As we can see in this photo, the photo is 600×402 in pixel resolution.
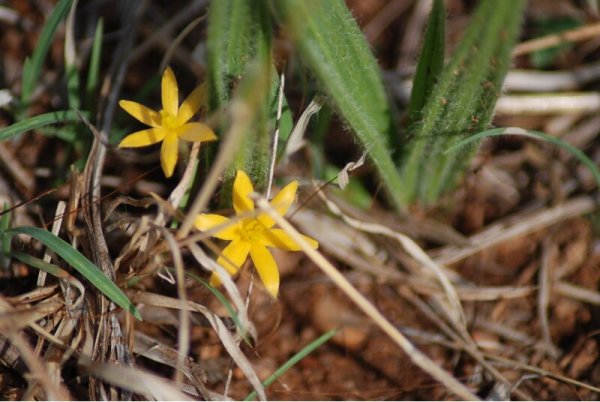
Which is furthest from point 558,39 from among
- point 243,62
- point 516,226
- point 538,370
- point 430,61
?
point 243,62

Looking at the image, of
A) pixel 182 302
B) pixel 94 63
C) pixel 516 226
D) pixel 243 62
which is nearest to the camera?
pixel 182 302

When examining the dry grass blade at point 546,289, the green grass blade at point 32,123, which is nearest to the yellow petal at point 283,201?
the green grass blade at point 32,123

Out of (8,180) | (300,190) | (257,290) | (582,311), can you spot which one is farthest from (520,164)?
(8,180)

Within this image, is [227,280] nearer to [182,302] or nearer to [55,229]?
[182,302]

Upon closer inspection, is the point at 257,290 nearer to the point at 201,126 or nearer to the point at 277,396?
the point at 277,396

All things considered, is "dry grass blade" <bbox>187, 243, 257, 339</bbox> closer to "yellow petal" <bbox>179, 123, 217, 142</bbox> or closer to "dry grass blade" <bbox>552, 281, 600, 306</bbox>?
"yellow petal" <bbox>179, 123, 217, 142</bbox>

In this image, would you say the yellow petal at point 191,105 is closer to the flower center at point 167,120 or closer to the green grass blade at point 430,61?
the flower center at point 167,120
